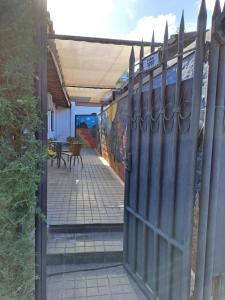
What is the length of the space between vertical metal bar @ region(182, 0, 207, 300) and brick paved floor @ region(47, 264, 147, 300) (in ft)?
2.59

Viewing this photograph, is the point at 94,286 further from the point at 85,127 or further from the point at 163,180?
the point at 85,127

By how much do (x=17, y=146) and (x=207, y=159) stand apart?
1121mm

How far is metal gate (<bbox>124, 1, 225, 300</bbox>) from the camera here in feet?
5.02

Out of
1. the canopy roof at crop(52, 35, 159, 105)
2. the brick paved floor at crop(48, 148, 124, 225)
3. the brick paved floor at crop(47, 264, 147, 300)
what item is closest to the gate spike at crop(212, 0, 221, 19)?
the canopy roof at crop(52, 35, 159, 105)

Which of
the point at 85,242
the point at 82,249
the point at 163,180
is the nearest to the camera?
the point at 163,180

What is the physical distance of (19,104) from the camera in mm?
1415

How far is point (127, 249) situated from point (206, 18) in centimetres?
209

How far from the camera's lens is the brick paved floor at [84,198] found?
3418 millimetres

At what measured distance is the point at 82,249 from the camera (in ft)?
9.10

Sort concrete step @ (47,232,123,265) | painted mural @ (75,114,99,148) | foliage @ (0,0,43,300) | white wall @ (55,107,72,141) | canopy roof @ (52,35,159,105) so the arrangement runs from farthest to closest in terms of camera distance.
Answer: painted mural @ (75,114,99,148) < white wall @ (55,107,72,141) < canopy roof @ (52,35,159,105) < concrete step @ (47,232,123,265) < foliage @ (0,0,43,300)

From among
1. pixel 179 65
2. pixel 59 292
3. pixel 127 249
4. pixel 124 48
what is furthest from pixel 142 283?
pixel 124 48

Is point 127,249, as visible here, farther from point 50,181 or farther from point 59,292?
point 50,181

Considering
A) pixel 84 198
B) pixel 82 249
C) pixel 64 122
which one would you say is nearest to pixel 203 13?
pixel 82 249

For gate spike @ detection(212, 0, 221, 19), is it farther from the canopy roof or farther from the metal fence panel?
the canopy roof
